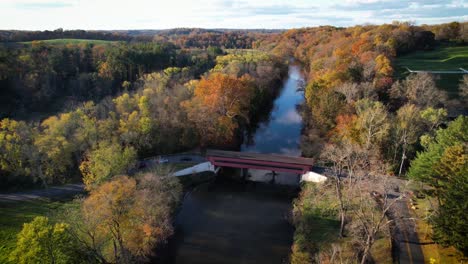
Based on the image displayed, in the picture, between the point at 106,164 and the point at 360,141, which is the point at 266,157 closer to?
the point at 360,141

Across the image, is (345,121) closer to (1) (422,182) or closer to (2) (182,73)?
(1) (422,182)

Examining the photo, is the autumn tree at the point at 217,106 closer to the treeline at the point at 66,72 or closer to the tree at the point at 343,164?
the tree at the point at 343,164

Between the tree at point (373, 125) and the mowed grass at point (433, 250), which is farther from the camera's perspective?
the tree at point (373, 125)

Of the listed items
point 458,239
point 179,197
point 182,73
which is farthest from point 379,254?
point 182,73

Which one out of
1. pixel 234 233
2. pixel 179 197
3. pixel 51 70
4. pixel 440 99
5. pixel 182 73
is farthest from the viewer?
pixel 182 73

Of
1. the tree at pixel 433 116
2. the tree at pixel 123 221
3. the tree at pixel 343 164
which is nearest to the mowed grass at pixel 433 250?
the tree at pixel 343 164

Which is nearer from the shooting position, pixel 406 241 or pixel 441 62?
pixel 406 241

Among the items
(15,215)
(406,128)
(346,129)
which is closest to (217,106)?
(346,129)
